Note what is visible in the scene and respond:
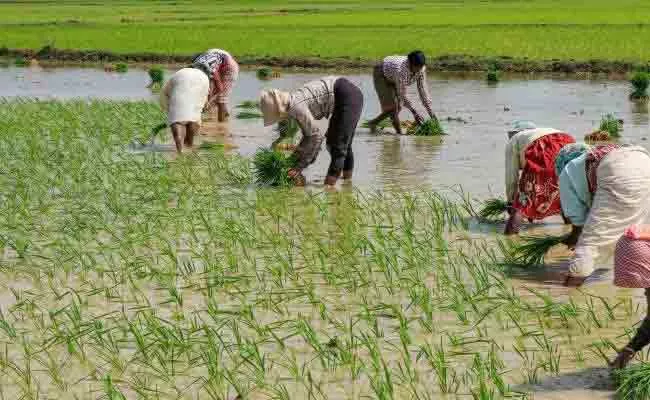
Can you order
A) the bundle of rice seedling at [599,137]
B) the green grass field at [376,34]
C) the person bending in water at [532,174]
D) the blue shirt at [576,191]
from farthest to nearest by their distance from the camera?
the green grass field at [376,34], the bundle of rice seedling at [599,137], the person bending in water at [532,174], the blue shirt at [576,191]

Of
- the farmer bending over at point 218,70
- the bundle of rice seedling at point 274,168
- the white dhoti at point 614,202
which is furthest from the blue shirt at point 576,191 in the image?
the farmer bending over at point 218,70

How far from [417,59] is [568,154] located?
19.9 ft

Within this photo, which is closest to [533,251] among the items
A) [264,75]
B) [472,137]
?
[472,137]

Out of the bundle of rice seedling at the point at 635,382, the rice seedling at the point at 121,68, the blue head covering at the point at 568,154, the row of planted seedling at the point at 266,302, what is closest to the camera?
the bundle of rice seedling at the point at 635,382

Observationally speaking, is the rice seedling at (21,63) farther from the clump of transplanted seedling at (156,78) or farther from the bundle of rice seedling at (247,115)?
the bundle of rice seedling at (247,115)

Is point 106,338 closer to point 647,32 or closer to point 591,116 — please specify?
point 591,116

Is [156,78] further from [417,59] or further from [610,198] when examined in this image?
[610,198]

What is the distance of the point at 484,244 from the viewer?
6676 mm

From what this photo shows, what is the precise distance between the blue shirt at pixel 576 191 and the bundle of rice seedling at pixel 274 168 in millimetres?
3468

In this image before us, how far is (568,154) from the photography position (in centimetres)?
614

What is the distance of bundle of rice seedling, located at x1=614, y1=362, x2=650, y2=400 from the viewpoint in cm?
395

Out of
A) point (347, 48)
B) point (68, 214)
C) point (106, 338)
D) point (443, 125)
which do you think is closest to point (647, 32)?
point (347, 48)

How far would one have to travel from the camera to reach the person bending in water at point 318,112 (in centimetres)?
857

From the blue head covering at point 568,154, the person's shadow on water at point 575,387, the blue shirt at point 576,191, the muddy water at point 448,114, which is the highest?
the blue head covering at point 568,154
